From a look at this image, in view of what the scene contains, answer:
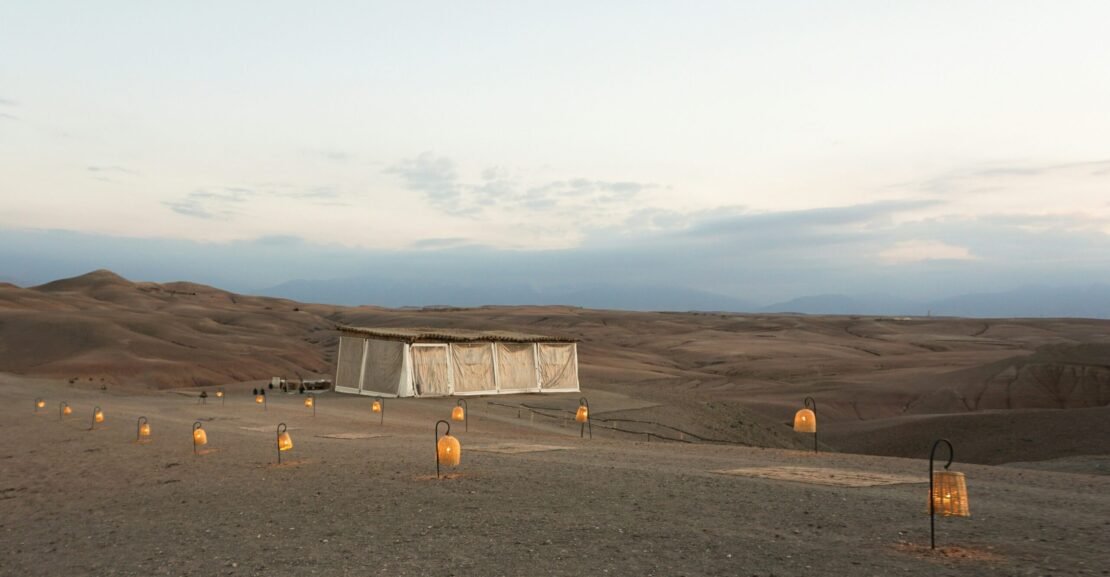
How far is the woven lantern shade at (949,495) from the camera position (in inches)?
363

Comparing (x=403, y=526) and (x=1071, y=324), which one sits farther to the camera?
(x=1071, y=324)

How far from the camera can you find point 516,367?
136ft

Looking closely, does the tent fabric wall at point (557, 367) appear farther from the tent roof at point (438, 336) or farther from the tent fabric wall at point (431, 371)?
the tent fabric wall at point (431, 371)

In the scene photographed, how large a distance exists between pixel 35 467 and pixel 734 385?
42486mm

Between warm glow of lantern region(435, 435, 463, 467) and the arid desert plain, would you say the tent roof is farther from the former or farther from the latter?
warm glow of lantern region(435, 435, 463, 467)

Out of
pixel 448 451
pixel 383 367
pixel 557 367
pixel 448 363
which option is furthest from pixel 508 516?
pixel 557 367

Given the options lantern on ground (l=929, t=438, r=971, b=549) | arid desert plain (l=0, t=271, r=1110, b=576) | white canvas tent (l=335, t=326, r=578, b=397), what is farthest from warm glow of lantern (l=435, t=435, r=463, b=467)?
white canvas tent (l=335, t=326, r=578, b=397)

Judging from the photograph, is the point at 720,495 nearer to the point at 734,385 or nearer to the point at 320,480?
the point at 320,480

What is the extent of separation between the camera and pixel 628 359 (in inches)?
2778

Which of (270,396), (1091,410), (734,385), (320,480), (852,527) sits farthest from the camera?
(734,385)

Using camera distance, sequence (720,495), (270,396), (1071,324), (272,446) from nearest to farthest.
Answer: (720,495) → (272,446) → (270,396) → (1071,324)

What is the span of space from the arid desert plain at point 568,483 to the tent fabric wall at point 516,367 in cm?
177

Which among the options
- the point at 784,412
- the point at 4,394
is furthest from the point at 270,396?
the point at 784,412

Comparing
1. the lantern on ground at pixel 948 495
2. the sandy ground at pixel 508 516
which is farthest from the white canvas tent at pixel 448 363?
the lantern on ground at pixel 948 495
